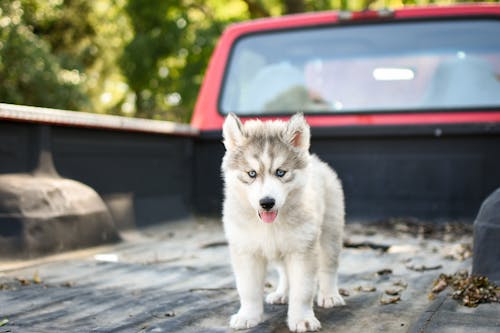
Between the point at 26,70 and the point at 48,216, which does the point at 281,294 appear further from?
the point at 26,70

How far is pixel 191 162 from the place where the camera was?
22.5 feet

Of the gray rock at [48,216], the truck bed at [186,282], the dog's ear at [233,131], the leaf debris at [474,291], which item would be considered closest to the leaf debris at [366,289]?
the truck bed at [186,282]

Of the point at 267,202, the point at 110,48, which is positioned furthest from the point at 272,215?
the point at 110,48

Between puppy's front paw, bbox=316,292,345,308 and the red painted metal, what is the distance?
2716mm

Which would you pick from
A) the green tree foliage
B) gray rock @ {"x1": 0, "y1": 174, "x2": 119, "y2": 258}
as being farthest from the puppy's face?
the green tree foliage

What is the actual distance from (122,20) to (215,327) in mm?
24584

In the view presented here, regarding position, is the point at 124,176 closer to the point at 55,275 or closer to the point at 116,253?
the point at 116,253

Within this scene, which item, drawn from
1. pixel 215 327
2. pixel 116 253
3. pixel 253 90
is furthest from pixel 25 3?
pixel 215 327

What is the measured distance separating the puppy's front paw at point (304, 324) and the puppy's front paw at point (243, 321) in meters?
0.18

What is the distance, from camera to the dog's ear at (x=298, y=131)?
376 cm

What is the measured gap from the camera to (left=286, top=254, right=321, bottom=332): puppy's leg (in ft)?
11.1

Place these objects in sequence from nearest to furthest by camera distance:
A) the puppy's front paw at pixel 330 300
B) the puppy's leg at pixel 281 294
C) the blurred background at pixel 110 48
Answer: the puppy's front paw at pixel 330 300 < the puppy's leg at pixel 281 294 < the blurred background at pixel 110 48

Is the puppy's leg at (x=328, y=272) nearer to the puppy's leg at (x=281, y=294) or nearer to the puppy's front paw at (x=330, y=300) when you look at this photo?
the puppy's front paw at (x=330, y=300)

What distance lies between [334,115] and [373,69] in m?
0.60
